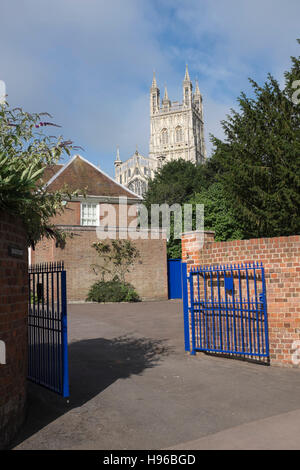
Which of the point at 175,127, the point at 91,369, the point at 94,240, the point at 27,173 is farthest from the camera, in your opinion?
the point at 175,127

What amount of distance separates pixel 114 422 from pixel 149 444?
788 mm

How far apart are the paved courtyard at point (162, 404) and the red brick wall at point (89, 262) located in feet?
38.7

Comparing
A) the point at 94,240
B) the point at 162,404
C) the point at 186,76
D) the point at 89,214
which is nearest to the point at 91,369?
the point at 162,404

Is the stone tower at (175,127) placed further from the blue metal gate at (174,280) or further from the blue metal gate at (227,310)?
the blue metal gate at (227,310)

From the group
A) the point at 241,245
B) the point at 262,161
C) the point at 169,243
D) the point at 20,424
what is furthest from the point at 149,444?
the point at 169,243

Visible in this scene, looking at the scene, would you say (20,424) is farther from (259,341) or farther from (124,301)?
(124,301)

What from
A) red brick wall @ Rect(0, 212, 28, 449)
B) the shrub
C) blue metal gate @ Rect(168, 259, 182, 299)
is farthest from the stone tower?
red brick wall @ Rect(0, 212, 28, 449)

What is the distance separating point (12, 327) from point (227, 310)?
4635 millimetres

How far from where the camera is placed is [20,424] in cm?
446

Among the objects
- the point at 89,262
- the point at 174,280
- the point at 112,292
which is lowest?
the point at 112,292

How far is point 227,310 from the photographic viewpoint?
25.5ft

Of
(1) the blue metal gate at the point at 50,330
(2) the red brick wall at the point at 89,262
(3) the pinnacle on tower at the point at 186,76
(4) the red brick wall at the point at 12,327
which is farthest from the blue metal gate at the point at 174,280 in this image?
(3) the pinnacle on tower at the point at 186,76

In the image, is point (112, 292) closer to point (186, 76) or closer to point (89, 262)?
point (89, 262)

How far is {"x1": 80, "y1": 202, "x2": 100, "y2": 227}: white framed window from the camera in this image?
27273 millimetres
